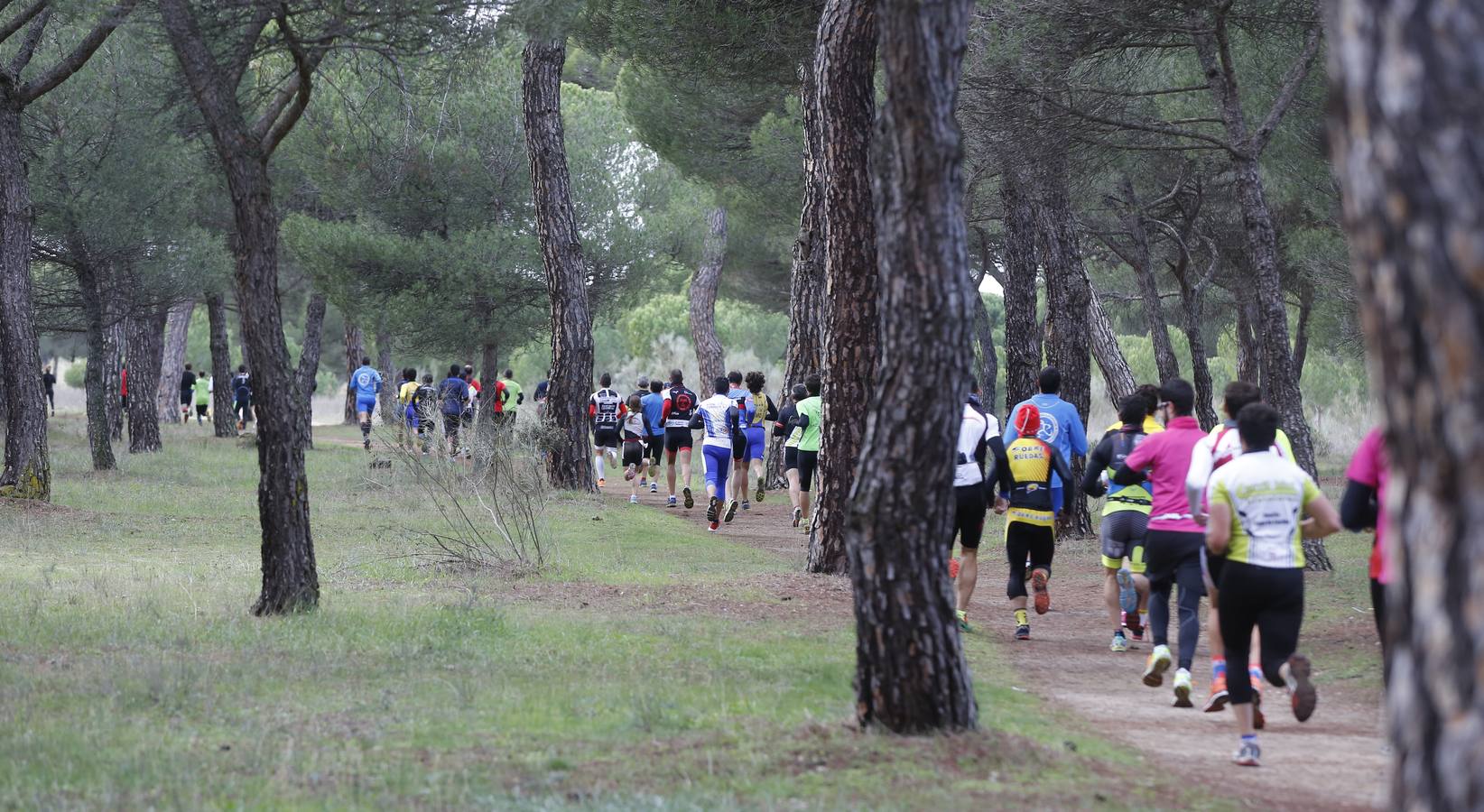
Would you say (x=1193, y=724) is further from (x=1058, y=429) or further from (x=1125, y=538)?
(x=1058, y=429)

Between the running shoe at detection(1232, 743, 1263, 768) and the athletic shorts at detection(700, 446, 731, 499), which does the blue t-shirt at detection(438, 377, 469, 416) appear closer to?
the athletic shorts at detection(700, 446, 731, 499)

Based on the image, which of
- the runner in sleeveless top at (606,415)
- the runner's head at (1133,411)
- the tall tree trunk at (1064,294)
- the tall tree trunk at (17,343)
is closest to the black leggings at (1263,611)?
the runner's head at (1133,411)

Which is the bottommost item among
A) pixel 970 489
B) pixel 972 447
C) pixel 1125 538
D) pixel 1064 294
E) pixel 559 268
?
pixel 1125 538

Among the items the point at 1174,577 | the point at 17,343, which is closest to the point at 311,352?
the point at 17,343

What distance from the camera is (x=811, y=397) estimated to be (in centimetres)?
1769

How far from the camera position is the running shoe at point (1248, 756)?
6.57 metres

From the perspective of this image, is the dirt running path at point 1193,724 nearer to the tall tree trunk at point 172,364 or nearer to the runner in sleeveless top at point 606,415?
the runner in sleeveless top at point 606,415

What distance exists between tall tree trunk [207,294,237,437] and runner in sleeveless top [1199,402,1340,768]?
29.4 meters

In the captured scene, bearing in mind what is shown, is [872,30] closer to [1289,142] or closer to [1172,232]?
[1289,142]

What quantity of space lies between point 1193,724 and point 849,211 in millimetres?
5668

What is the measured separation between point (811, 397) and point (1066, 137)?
4033 millimetres

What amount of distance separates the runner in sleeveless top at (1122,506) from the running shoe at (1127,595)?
165 millimetres

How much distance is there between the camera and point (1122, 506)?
32.4 ft

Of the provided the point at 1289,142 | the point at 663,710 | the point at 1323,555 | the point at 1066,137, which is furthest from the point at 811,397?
the point at 663,710
